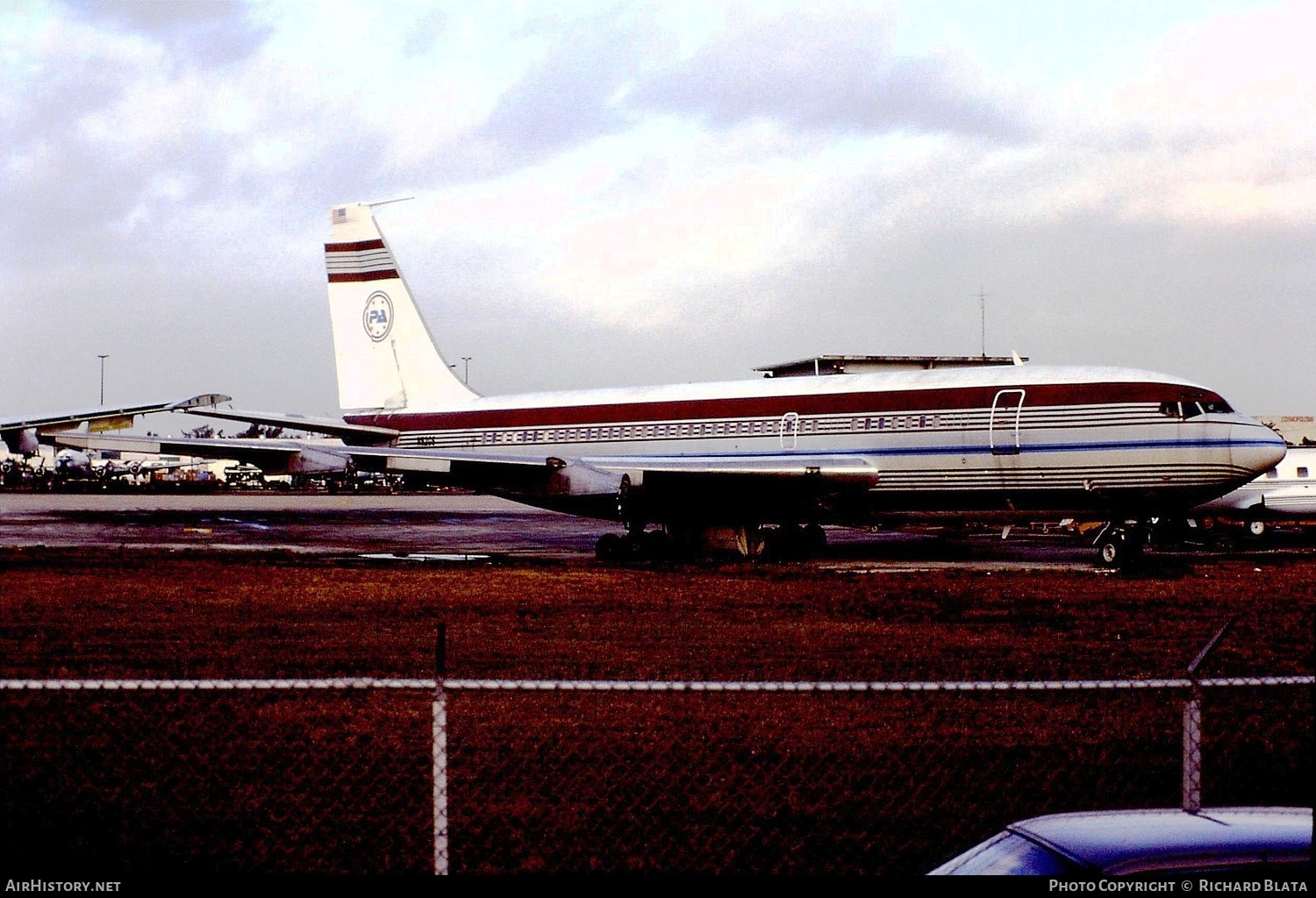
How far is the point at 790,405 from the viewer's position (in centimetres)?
2973

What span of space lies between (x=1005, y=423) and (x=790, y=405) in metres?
5.36

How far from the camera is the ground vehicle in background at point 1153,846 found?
4.84 m

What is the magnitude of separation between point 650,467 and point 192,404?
37.1ft

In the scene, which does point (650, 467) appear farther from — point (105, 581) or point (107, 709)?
point (107, 709)

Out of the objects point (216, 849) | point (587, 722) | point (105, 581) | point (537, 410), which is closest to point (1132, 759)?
point (587, 722)

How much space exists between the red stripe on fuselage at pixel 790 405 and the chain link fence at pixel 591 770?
14.1 metres

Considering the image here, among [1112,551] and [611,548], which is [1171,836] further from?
[611,548]

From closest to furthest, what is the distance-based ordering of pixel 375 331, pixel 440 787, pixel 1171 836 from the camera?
pixel 1171 836 → pixel 440 787 → pixel 375 331

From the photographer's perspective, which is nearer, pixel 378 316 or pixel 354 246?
pixel 378 316

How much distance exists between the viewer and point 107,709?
1088cm

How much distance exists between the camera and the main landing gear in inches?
1005

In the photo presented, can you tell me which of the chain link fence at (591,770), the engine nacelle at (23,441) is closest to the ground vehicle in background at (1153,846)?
the chain link fence at (591,770)

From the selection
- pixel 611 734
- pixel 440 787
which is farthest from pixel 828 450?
pixel 440 787

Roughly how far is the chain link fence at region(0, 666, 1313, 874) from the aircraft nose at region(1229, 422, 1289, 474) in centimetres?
1345
